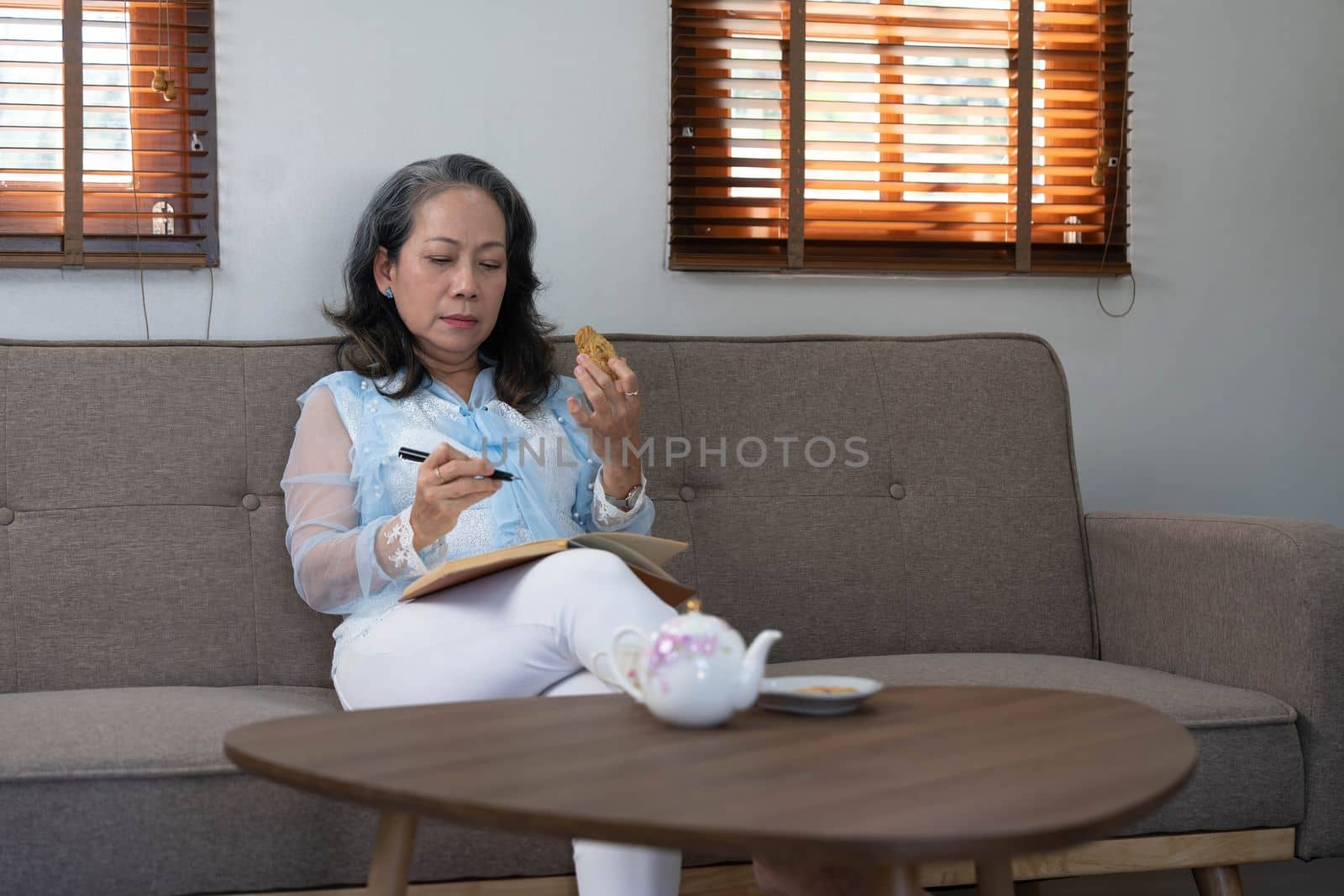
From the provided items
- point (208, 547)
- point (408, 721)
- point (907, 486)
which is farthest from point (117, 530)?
point (907, 486)

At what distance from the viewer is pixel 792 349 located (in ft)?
6.81

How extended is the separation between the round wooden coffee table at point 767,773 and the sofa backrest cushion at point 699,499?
0.79 metres

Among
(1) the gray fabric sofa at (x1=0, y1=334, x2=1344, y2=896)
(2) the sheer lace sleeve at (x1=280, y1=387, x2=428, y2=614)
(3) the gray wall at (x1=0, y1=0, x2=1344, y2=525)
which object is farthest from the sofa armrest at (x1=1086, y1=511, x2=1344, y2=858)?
(2) the sheer lace sleeve at (x1=280, y1=387, x2=428, y2=614)

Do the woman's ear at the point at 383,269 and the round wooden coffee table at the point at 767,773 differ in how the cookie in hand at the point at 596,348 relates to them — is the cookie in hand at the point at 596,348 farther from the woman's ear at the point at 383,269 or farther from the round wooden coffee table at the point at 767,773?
the round wooden coffee table at the point at 767,773

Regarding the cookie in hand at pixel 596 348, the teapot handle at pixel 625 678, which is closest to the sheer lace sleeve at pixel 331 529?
the cookie in hand at pixel 596 348

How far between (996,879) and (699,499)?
960 mm

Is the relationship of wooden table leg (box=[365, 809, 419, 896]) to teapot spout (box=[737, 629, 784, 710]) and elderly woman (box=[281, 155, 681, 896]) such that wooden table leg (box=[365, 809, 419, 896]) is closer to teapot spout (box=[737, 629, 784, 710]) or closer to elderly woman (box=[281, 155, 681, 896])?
elderly woman (box=[281, 155, 681, 896])

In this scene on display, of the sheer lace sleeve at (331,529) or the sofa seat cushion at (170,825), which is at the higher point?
the sheer lace sleeve at (331,529)

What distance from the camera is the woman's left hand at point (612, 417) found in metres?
1.65

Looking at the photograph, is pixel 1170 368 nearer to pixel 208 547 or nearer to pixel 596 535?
pixel 596 535

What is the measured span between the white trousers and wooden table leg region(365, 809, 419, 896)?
15 centimetres

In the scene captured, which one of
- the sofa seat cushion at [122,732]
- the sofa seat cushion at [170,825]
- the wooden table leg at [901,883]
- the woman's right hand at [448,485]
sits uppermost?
the woman's right hand at [448,485]

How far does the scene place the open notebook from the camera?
127 centimetres

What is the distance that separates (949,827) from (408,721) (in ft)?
1.57
